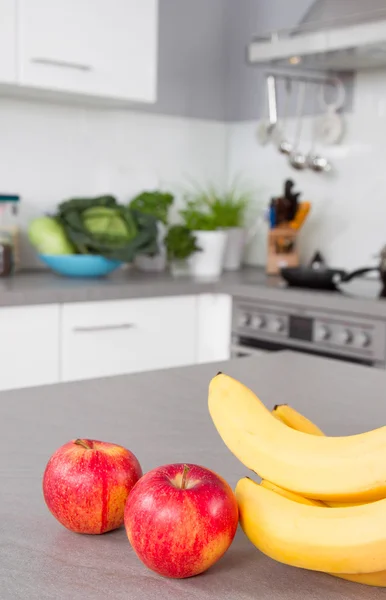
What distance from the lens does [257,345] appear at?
2.63 m

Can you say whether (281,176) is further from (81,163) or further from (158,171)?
(81,163)

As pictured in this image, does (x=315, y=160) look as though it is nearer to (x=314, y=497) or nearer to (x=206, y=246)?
(x=206, y=246)

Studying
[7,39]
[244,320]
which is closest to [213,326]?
[244,320]

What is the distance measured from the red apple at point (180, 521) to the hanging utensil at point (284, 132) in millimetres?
2691

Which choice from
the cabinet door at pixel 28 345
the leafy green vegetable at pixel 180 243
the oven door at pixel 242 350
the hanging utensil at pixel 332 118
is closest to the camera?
the cabinet door at pixel 28 345

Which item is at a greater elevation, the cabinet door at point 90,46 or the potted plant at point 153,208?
the cabinet door at point 90,46

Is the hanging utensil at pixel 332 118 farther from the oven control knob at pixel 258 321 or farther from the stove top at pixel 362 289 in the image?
the oven control knob at pixel 258 321

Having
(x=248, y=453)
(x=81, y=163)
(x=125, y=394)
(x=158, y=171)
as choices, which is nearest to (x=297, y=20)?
(x=158, y=171)

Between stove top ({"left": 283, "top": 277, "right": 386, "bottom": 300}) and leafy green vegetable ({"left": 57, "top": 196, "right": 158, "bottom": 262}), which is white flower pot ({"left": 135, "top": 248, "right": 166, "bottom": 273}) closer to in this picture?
leafy green vegetable ({"left": 57, "top": 196, "right": 158, "bottom": 262})

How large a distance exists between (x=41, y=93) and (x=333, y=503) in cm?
239

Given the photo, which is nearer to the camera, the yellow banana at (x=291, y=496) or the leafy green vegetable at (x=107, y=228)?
the yellow banana at (x=291, y=496)

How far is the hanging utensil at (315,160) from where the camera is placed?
3.08 meters

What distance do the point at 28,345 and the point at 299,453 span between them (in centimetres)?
176

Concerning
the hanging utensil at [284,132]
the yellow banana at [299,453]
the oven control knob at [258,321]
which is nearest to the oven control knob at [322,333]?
the oven control knob at [258,321]
